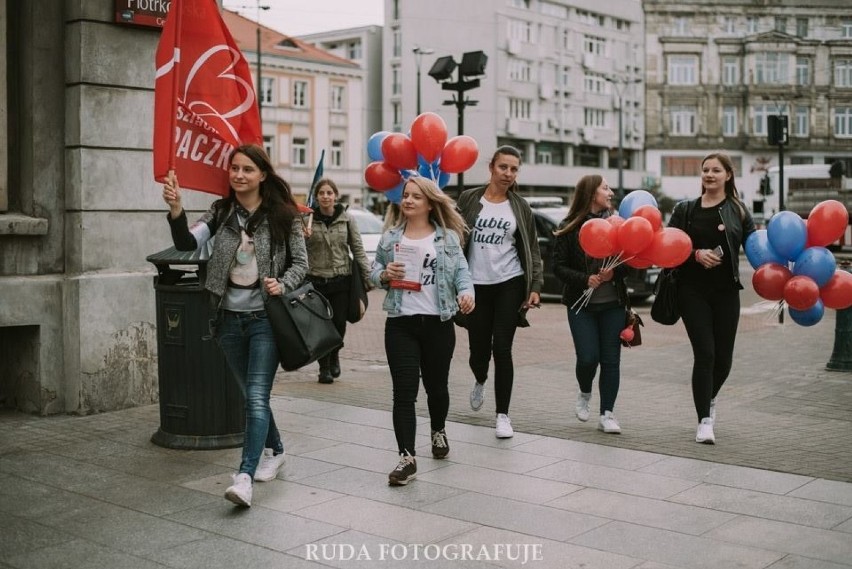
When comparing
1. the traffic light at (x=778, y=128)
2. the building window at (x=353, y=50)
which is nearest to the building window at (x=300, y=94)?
the building window at (x=353, y=50)

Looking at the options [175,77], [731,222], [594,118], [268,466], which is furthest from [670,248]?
[594,118]

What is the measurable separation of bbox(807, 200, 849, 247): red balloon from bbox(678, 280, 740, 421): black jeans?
0.62m

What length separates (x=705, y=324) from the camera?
23.3 feet

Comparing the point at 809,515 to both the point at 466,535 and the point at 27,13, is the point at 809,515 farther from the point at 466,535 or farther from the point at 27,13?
the point at 27,13

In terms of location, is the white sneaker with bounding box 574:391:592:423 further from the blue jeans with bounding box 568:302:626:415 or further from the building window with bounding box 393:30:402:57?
the building window with bounding box 393:30:402:57

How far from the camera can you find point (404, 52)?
69875 mm

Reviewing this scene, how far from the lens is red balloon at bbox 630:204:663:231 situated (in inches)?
281

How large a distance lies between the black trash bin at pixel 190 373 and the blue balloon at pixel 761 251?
3.58 m

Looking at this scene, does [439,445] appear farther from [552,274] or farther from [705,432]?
A: [552,274]

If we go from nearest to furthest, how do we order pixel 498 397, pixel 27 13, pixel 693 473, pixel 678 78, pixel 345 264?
pixel 693 473 → pixel 498 397 → pixel 27 13 → pixel 345 264 → pixel 678 78

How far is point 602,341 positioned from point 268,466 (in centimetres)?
271

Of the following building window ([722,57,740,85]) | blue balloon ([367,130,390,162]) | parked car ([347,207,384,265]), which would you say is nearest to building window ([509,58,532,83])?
building window ([722,57,740,85])

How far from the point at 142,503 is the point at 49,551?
0.83 meters

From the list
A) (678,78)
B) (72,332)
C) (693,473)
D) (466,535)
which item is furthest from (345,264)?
(678,78)
